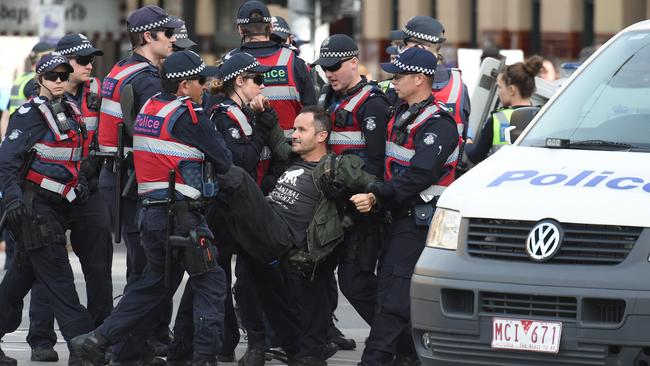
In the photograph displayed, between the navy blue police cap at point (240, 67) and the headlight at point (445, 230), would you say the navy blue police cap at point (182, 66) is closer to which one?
the navy blue police cap at point (240, 67)

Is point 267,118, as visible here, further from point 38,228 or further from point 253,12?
point 38,228

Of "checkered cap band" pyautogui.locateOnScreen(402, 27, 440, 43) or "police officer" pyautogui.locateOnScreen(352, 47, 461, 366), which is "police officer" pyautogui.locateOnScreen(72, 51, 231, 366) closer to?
"police officer" pyautogui.locateOnScreen(352, 47, 461, 366)

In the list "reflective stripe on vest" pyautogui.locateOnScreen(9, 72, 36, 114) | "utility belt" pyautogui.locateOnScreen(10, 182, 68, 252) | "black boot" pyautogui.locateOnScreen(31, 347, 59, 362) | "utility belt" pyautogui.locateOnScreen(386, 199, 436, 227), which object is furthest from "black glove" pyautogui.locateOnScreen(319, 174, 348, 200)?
"reflective stripe on vest" pyautogui.locateOnScreen(9, 72, 36, 114)

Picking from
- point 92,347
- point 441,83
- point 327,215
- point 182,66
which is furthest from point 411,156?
point 92,347

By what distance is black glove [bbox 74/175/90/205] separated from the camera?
10.4 meters

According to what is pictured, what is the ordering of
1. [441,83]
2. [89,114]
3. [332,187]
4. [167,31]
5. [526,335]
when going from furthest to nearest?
[441,83]
[89,114]
[167,31]
[332,187]
[526,335]

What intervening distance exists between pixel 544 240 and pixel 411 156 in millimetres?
1856

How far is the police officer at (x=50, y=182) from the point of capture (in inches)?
401

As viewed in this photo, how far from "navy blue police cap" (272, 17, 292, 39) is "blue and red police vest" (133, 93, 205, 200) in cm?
173

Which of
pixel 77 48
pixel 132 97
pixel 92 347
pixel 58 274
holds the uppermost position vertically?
pixel 77 48

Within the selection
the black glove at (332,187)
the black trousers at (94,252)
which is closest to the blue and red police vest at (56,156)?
the black trousers at (94,252)

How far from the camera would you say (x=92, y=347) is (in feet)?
31.4

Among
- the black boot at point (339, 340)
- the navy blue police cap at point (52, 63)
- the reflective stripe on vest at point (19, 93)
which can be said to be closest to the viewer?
the navy blue police cap at point (52, 63)

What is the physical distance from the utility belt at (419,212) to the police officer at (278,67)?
1409mm
